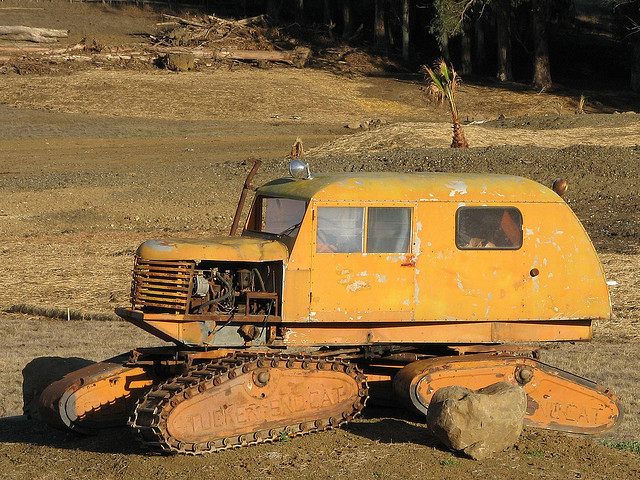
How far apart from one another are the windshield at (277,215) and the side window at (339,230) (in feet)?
0.84

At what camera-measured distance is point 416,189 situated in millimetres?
11273

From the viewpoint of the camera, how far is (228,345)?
36.7 ft

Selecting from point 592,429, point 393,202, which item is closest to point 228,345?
point 393,202

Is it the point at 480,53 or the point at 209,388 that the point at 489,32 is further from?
the point at 209,388

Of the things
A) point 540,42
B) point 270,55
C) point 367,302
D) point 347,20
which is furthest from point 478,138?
point 347,20

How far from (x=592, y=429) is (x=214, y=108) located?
138ft

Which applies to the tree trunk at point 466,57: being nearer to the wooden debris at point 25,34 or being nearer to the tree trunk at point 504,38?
the tree trunk at point 504,38

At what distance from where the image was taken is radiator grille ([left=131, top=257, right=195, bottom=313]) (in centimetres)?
1063

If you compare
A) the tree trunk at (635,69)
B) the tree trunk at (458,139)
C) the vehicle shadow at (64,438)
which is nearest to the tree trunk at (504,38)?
the tree trunk at (635,69)

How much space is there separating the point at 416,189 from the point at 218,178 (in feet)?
78.4

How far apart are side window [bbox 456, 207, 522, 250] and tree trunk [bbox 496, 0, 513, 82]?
48342 mm

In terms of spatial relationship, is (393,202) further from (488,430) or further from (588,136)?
(588,136)

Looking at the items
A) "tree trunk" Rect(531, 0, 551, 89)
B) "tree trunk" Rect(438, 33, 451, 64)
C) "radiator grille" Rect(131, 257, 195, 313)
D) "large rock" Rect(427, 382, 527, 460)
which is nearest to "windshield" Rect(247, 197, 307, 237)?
"radiator grille" Rect(131, 257, 195, 313)

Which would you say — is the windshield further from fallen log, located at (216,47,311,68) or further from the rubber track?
fallen log, located at (216,47,311,68)
